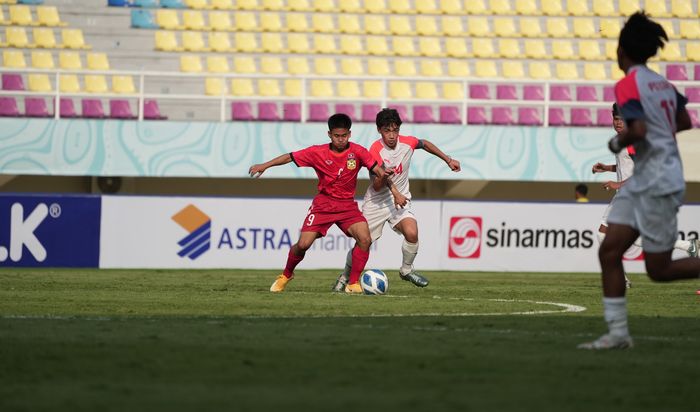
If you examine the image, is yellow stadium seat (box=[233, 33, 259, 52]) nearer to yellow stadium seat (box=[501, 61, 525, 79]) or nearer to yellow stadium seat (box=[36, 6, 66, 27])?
yellow stadium seat (box=[36, 6, 66, 27])

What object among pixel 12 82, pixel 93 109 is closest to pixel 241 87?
pixel 93 109

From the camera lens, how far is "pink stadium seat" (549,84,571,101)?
25.9m

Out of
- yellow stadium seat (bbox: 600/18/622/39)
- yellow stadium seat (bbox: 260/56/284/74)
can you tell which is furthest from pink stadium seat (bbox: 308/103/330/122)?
yellow stadium seat (bbox: 600/18/622/39)

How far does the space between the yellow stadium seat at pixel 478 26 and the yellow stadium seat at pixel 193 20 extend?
5923 mm

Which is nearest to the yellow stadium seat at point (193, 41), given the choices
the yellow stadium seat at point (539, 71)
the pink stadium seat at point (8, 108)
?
the pink stadium seat at point (8, 108)

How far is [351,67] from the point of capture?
26266mm

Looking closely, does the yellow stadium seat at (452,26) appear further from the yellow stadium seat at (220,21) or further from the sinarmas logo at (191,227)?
the sinarmas logo at (191,227)

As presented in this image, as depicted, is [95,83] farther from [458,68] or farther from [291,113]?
[458,68]

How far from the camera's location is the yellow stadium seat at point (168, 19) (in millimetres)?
26828

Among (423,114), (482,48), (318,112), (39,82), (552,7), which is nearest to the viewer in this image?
(318,112)

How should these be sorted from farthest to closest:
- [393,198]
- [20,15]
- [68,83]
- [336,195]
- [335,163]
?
[20,15], [68,83], [393,198], [336,195], [335,163]

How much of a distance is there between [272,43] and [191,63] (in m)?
1.83

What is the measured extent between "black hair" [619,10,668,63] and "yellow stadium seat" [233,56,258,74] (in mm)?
18776

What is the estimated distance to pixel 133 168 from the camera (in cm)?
2281
